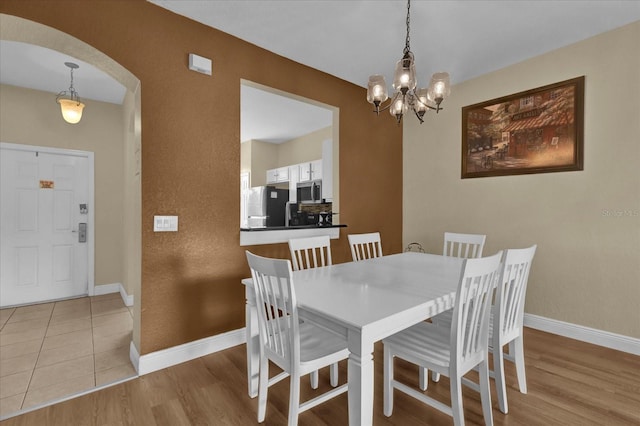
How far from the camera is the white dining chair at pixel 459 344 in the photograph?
4.58 ft

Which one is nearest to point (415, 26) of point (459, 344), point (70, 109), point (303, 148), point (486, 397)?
point (459, 344)

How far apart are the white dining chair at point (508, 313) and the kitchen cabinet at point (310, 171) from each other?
371 centimetres

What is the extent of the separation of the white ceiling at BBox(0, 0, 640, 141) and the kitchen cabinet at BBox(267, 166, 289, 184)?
2758 millimetres

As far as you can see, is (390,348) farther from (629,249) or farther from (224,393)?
(629,249)

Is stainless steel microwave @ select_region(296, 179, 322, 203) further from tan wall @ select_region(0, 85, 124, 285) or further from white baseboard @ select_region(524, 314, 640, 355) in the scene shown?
white baseboard @ select_region(524, 314, 640, 355)

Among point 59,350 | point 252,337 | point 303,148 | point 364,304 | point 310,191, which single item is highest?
point 303,148

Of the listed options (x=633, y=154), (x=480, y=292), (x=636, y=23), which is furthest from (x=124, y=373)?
(x=636, y=23)

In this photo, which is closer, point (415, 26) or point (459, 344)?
point (459, 344)

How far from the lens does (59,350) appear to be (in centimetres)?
253

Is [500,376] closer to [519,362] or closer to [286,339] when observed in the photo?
[519,362]

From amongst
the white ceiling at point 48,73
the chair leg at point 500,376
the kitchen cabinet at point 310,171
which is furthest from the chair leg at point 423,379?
the white ceiling at point 48,73

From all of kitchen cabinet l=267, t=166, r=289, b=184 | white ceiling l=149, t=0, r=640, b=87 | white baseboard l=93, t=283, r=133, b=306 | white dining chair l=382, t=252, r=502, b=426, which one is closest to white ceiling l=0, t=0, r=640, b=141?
white ceiling l=149, t=0, r=640, b=87

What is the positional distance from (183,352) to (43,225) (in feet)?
9.94

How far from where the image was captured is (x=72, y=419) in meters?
1.70
